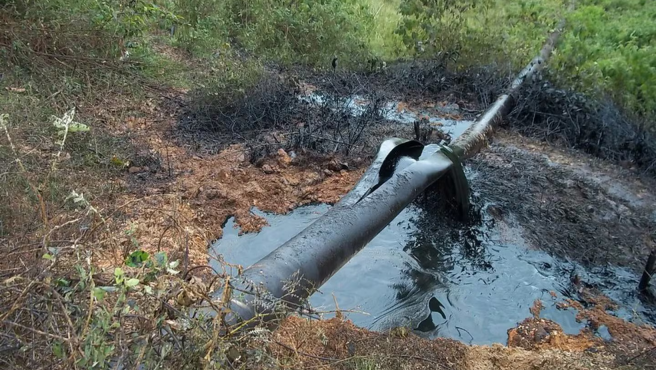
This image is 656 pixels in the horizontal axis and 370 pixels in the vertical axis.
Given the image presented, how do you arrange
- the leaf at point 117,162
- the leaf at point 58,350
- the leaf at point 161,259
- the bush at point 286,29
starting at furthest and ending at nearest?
the bush at point 286,29, the leaf at point 117,162, the leaf at point 161,259, the leaf at point 58,350

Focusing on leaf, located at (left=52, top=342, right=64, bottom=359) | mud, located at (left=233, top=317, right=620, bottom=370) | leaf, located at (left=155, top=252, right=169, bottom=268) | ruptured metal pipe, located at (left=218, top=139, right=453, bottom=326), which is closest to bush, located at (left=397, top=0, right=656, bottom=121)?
ruptured metal pipe, located at (left=218, top=139, right=453, bottom=326)

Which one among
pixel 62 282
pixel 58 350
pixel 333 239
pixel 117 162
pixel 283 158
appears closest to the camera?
pixel 58 350

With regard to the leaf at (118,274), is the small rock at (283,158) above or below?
below

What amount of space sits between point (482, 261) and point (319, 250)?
5.71ft

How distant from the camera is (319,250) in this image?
8.72 ft

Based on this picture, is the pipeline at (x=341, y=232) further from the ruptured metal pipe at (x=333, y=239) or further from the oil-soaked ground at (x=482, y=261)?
the oil-soaked ground at (x=482, y=261)

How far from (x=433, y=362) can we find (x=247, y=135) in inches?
122

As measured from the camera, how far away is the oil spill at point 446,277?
343cm

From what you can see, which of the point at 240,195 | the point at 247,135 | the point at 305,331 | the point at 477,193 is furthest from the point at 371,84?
the point at 305,331

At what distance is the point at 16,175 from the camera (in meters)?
3.49

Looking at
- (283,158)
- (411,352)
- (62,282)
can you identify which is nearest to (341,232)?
(411,352)

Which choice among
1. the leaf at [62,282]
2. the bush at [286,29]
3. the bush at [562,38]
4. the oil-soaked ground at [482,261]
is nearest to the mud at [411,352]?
the oil-soaked ground at [482,261]

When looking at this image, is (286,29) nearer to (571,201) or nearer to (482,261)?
(571,201)

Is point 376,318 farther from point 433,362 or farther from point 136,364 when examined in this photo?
point 136,364
